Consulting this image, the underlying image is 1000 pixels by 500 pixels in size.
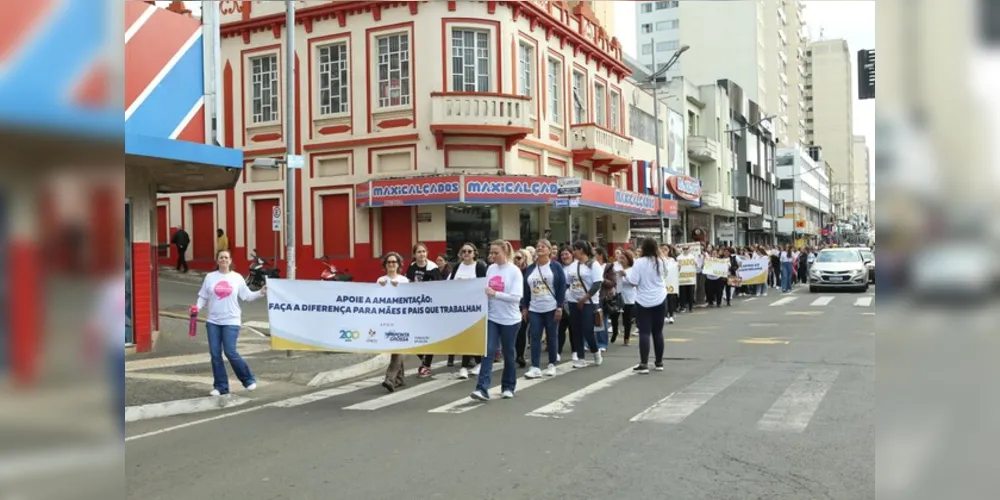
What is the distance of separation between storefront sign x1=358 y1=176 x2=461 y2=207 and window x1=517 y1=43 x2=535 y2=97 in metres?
5.03

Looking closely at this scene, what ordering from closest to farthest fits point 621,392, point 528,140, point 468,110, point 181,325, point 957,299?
point 957,299
point 621,392
point 181,325
point 468,110
point 528,140

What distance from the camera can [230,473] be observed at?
579 cm

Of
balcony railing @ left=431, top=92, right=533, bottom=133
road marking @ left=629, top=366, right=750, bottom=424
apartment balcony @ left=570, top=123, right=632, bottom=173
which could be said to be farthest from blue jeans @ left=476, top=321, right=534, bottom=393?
apartment balcony @ left=570, top=123, right=632, bottom=173

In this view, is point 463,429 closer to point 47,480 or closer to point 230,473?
point 230,473

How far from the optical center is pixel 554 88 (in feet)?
96.6

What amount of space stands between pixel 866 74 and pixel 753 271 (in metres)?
26.2

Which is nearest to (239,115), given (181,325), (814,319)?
(181,325)

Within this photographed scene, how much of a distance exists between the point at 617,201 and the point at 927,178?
29742mm

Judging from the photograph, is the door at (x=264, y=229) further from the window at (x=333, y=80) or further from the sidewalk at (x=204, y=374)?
the sidewalk at (x=204, y=374)

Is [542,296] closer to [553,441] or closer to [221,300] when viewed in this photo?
[553,441]

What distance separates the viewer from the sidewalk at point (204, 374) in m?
8.71

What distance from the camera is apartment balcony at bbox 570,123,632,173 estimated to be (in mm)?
30016

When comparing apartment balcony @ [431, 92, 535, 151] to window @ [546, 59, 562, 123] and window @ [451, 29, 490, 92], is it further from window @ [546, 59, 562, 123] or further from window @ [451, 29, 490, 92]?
window @ [546, 59, 562, 123]

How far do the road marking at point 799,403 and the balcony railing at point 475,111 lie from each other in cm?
1603
